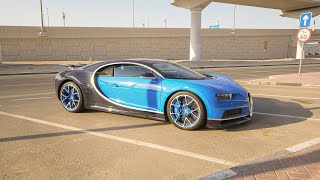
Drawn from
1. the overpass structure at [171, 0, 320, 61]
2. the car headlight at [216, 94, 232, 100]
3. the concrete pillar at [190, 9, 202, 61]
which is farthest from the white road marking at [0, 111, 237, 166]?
the concrete pillar at [190, 9, 202, 61]

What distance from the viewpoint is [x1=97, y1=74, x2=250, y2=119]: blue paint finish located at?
15.7ft

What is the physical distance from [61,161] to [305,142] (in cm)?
374

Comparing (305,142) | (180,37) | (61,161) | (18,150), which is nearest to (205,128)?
(305,142)

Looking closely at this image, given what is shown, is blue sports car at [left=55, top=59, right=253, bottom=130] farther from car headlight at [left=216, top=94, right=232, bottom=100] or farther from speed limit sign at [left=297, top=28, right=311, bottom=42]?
speed limit sign at [left=297, top=28, right=311, bottom=42]

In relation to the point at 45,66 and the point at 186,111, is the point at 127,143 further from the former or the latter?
the point at 45,66

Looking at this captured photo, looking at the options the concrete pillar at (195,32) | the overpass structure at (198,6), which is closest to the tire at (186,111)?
the overpass structure at (198,6)

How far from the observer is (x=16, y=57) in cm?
2998

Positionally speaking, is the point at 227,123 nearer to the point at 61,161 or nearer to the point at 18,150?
the point at 61,161

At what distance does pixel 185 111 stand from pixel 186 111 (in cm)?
2

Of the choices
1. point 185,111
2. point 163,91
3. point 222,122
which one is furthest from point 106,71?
point 222,122

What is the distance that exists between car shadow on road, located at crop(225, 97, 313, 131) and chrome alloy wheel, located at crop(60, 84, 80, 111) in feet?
11.3

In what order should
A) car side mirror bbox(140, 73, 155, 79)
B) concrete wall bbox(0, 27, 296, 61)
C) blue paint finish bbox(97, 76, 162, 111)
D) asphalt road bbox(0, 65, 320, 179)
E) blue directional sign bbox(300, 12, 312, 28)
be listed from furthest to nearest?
concrete wall bbox(0, 27, 296, 61) → blue directional sign bbox(300, 12, 312, 28) → car side mirror bbox(140, 73, 155, 79) → blue paint finish bbox(97, 76, 162, 111) → asphalt road bbox(0, 65, 320, 179)

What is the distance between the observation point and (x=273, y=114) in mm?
6238

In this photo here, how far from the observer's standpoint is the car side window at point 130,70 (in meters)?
5.57
